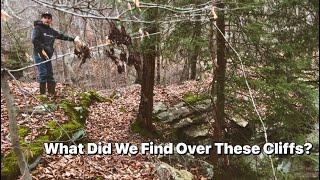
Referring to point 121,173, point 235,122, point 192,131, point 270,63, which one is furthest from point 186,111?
point 121,173

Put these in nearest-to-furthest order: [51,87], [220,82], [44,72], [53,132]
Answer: [53,132], [220,82], [44,72], [51,87]

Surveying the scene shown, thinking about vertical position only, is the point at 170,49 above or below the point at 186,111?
above

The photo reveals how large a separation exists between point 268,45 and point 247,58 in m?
0.50

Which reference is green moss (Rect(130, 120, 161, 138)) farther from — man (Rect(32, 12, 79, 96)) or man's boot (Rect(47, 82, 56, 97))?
man (Rect(32, 12, 79, 96))

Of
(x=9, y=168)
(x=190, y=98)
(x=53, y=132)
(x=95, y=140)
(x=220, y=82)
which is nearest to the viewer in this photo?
(x=9, y=168)

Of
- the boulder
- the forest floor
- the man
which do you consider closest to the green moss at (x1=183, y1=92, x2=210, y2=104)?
the boulder

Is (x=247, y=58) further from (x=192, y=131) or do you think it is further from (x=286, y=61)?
(x=192, y=131)

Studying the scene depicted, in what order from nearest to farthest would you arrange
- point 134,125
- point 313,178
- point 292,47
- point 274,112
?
1. point 313,178
2. point 292,47
3. point 274,112
4. point 134,125

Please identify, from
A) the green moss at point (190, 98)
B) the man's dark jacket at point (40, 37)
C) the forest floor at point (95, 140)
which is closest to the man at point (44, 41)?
the man's dark jacket at point (40, 37)

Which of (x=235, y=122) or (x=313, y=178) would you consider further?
(x=235, y=122)

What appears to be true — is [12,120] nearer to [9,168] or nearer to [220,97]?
[9,168]

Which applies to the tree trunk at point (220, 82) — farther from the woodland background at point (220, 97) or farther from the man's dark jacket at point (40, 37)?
the man's dark jacket at point (40, 37)

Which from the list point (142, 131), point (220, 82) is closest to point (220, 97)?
point (220, 82)

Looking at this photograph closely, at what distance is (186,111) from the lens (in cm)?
1134
